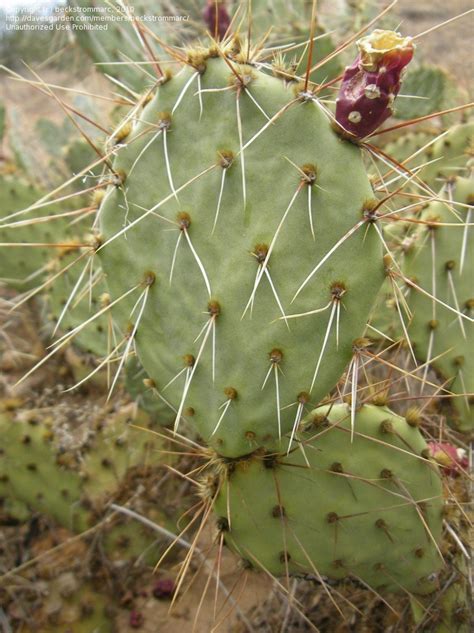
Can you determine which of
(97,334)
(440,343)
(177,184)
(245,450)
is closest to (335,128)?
(177,184)

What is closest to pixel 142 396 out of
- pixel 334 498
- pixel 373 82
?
pixel 334 498

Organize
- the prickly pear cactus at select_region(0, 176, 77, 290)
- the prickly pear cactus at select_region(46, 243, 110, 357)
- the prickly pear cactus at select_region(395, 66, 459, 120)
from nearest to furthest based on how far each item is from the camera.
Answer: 1. the prickly pear cactus at select_region(46, 243, 110, 357)
2. the prickly pear cactus at select_region(0, 176, 77, 290)
3. the prickly pear cactus at select_region(395, 66, 459, 120)

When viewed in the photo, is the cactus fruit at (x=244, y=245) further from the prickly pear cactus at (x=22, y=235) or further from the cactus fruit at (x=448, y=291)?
the prickly pear cactus at (x=22, y=235)

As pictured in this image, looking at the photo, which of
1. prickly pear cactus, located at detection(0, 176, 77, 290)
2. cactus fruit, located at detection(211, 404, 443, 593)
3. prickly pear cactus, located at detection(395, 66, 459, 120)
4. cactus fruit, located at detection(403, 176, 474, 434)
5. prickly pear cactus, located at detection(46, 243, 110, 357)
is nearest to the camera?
cactus fruit, located at detection(211, 404, 443, 593)

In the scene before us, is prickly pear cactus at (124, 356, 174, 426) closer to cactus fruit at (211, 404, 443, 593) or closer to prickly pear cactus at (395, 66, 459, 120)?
cactus fruit at (211, 404, 443, 593)

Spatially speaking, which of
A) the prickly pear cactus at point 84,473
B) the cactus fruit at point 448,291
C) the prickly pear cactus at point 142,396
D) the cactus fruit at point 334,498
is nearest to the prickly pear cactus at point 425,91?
the cactus fruit at point 448,291

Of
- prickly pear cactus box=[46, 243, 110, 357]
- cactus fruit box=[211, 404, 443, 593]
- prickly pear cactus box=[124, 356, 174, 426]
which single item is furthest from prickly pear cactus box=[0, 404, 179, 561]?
cactus fruit box=[211, 404, 443, 593]

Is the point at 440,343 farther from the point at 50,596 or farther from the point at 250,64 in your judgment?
the point at 50,596
